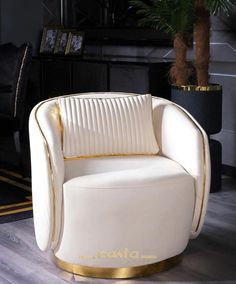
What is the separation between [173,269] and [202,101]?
4.72ft

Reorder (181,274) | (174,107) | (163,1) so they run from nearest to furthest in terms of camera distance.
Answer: (181,274)
(174,107)
(163,1)

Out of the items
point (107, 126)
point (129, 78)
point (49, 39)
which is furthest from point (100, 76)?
point (107, 126)

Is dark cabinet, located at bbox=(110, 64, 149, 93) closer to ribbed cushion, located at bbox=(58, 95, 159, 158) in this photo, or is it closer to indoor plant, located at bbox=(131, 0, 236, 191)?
indoor plant, located at bbox=(131, 0, 236, 191)

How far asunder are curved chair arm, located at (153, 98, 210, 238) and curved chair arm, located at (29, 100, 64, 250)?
0.55 meters

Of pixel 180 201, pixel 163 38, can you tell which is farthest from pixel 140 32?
pixel 180 201

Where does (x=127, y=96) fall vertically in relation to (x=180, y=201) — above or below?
above

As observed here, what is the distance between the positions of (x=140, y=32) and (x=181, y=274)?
2.83 metres

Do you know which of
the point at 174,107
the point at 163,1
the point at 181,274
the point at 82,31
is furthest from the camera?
the point at 82,31

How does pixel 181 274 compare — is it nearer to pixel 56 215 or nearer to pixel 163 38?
pixel 56 215

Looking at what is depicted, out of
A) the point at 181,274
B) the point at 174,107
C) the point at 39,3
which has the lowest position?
the point at 181,274

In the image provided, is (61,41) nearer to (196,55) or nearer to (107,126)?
(196,55)

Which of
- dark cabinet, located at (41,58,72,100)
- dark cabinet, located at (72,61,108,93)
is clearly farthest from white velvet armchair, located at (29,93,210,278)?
dark cabinet, located at (41,58,72,100)

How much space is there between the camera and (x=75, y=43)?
18.0ft

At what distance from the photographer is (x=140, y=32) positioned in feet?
16.5
